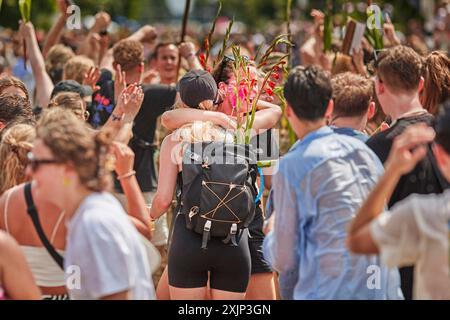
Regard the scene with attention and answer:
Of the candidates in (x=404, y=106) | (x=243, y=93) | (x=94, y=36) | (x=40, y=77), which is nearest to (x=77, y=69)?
(x=40, y=77)

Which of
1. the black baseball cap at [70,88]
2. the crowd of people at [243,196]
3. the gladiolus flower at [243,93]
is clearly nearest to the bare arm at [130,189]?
the crowd of people at [243,196]

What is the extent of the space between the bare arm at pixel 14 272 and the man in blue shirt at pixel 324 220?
1.08 m

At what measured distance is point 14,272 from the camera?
350 centimetres

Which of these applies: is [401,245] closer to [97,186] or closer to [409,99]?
[97,186]

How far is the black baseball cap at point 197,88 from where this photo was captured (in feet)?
17.5

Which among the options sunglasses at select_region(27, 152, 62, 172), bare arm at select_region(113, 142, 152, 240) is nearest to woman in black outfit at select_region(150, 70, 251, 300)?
bare arm at select_region(113, 142, 152, 240)

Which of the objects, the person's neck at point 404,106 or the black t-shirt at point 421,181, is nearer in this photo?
the black t-shirt at point 421,181

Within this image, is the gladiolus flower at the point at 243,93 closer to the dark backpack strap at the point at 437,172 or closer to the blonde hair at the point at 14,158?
the dark backpack strap at the point at 437,172

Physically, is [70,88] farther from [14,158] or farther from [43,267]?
[43,267]

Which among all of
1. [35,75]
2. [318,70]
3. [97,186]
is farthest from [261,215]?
[35,75]

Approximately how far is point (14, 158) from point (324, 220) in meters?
1.63

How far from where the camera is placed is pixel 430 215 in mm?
3162

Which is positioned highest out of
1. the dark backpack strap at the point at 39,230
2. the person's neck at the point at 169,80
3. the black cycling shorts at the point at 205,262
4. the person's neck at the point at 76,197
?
the person's neck at the point at 169,80

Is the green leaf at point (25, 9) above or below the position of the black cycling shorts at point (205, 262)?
above
